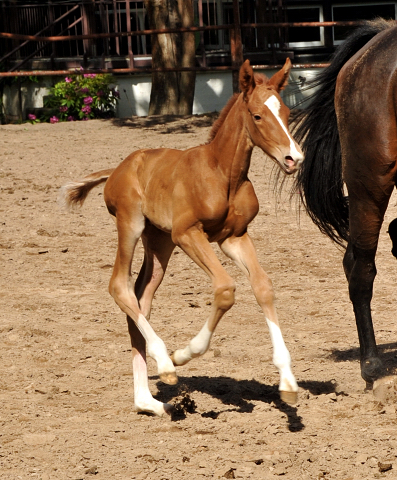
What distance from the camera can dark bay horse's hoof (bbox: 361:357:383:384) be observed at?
429 centimetres

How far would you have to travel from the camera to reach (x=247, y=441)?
11.9 ft

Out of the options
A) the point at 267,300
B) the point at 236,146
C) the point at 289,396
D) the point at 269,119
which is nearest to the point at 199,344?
the point at 267,300

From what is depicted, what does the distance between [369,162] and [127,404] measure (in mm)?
1926

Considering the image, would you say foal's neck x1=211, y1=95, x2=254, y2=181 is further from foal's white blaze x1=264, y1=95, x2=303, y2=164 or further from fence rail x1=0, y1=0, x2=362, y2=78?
fence rail x1=0, y1=0, x2=362, y2=78

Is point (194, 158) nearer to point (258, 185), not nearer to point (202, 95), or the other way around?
point (258, 185)

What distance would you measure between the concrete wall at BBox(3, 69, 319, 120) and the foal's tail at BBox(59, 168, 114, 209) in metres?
11.0

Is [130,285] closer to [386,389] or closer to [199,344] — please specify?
[199,344]

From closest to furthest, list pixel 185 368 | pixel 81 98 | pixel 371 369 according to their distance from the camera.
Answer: pixel 371 369 → pixel 185 368 → pixel 81 98

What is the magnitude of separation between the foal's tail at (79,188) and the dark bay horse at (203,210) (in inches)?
3.4

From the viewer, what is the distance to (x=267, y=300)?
3.64 m

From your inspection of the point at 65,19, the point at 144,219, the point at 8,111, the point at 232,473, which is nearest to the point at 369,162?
the point at 144,219

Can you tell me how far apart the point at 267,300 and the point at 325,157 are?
1.87 meters

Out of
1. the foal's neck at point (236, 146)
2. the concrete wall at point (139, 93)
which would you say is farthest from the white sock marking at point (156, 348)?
the concrete wall at point (139, 93)

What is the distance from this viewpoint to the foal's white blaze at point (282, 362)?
343 centimetres
